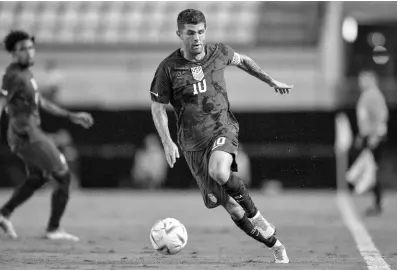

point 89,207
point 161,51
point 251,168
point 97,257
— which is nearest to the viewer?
point 97,257

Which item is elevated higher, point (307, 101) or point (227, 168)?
point (227, 168)

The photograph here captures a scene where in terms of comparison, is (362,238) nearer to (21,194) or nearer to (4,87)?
(21,194)

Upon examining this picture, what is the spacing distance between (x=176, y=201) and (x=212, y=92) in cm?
1084

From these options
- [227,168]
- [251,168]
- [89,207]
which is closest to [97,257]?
[227,168]

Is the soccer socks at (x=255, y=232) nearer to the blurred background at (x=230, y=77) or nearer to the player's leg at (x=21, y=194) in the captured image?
the player's leg at (x=21, y=194)

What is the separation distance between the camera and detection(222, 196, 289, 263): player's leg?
7.71 meters

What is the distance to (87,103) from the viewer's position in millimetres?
24094

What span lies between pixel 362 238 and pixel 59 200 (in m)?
3.57

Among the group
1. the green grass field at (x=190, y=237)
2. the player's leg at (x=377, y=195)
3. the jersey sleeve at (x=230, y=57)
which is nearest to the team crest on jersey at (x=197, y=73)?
the jersey sleeve at (x=230, y=57)

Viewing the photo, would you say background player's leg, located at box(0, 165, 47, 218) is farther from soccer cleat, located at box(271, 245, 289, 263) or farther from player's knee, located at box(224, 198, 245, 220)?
soccer cleat, located at box(271, 245, 289, 263)

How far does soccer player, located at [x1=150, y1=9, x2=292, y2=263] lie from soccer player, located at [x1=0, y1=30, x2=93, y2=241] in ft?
8.26

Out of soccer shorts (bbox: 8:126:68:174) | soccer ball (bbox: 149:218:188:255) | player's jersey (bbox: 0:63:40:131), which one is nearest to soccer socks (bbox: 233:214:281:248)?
soccer ball (bbox: 149:218:188:255)

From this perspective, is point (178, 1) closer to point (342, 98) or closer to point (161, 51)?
point (161, 51)

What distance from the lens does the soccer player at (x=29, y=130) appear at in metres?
10.2
